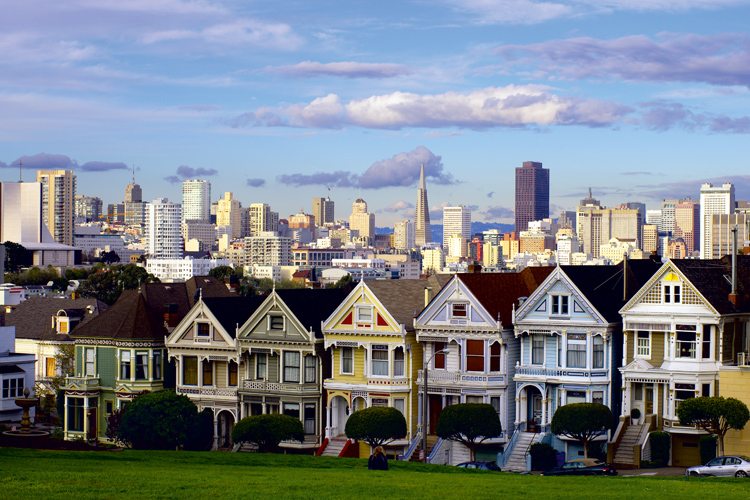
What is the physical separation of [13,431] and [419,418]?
1950 cm

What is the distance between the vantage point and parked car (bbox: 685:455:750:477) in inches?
1767

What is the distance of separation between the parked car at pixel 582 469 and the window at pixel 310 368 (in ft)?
48.4

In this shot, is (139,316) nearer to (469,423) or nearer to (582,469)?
(469,423)

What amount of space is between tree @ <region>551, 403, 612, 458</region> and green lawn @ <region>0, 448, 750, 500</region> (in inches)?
335

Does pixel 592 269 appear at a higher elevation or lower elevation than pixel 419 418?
higher

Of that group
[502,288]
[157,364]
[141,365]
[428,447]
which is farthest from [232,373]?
[502,288]

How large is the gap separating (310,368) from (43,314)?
2948 cm

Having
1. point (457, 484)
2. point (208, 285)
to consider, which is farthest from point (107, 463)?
point (208, 285)

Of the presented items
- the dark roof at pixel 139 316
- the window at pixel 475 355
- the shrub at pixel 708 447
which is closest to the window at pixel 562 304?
the window at pixel 475 355

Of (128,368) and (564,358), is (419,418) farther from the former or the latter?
(128,368)

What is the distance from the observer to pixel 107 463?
132 feet

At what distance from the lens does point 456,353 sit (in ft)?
187

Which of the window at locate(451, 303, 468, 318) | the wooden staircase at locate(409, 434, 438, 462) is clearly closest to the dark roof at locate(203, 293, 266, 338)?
the wooden staircase at locate(409, 434, 438, 462)

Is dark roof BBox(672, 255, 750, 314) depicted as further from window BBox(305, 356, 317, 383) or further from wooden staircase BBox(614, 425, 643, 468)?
window BBox(305, 356, 317, 383)
